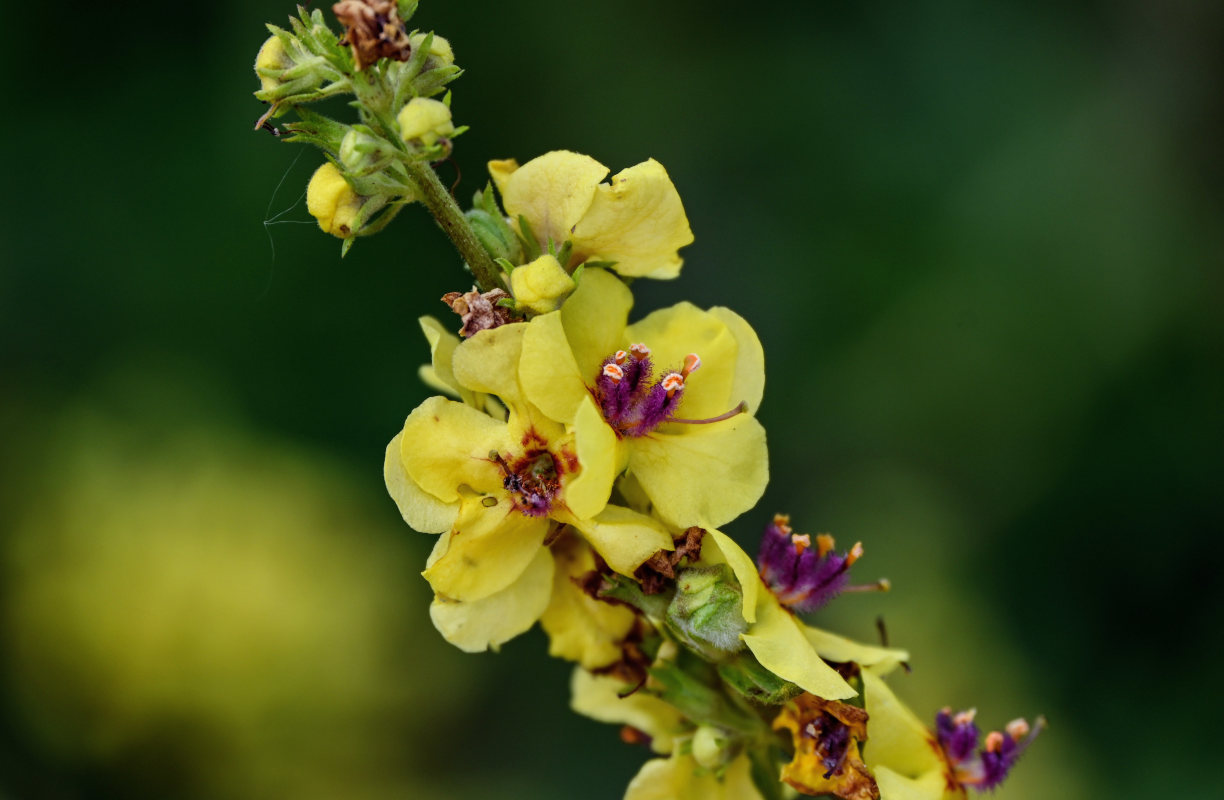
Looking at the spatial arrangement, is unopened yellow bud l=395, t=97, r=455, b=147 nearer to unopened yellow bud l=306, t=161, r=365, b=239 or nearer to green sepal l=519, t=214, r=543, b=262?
unopened yellow bud l=306, t=161, r=365, b=239

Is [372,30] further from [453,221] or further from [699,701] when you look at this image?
[699,701]

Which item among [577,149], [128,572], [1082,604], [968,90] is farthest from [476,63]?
[1082,604]

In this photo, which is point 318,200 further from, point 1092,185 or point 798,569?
point 1092,185

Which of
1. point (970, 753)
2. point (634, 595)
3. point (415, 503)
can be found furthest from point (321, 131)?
point (970, 753)

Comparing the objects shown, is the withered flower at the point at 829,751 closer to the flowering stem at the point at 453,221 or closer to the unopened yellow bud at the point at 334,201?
the flowering stem at the point at 453,221

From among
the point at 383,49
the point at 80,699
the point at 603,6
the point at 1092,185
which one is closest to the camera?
the point at 383,49

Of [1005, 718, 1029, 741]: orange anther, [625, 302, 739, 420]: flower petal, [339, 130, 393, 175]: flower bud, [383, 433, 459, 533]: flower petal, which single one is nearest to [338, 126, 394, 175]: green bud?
[339, 130, 393, 175]: flower bud
